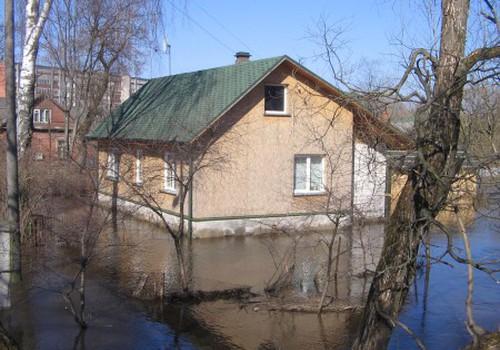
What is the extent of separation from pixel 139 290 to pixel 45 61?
104 feet

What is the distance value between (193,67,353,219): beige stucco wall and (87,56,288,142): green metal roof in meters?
0.58

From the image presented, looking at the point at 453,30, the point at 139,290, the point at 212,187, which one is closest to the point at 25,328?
the point at 139,290

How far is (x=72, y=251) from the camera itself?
15.1 metres

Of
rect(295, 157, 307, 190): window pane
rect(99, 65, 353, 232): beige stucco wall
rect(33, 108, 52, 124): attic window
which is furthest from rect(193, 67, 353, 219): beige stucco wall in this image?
rect(33, 108, 52, 124): attic window

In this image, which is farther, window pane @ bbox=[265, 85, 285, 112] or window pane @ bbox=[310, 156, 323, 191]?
window pane @ bbox=[310, 156, 323, 191]

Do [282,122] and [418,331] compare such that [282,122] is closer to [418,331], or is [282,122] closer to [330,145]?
[330,145]

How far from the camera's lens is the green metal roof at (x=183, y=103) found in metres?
18.0

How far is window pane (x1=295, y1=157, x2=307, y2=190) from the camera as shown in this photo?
1997 cm

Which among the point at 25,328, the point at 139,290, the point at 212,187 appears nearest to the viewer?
the point at 25,328

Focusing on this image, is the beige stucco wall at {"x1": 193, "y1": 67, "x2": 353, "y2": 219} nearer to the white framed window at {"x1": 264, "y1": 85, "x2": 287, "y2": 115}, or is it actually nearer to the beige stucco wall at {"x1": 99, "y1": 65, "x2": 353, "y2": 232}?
the beige stucco wall at {"x1": 99, "y1": 65, "x2": 353, "y2": 232}

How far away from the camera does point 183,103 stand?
20.7 metres

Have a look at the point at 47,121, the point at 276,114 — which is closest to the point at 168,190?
the point at 276,114

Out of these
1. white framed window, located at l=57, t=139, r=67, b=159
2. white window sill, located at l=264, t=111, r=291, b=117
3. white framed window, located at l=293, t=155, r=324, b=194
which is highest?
white window sill, located at l=264, t=111, r=291, b=117

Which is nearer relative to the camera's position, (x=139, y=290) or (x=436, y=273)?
(x=139, y=290)
